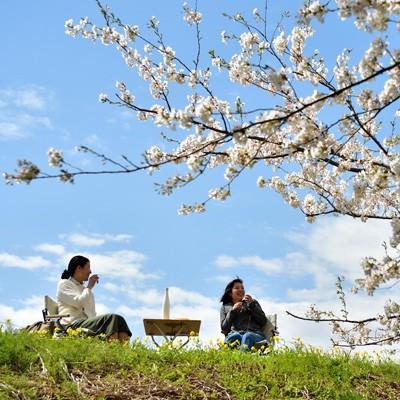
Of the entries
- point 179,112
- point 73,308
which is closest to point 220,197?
point 179,112

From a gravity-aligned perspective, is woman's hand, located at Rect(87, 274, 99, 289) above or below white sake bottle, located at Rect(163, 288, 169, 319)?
below

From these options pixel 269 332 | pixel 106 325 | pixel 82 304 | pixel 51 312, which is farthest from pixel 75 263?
pixel 269 332

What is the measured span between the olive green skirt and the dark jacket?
41.7 inches

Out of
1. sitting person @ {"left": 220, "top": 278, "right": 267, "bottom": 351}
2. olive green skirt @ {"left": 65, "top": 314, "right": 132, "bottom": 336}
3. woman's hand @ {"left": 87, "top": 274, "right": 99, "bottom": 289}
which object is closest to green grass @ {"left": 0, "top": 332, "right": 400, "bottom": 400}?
olive green skirt @ {"left": 65, "top": 314, "right": 132, "bottom": 336}

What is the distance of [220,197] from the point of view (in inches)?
133

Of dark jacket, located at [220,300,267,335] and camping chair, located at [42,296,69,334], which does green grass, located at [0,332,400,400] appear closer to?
dark jacket, located at [220,300,267,335]

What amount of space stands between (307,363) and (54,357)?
1871mm

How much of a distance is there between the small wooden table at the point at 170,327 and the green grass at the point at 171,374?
11.9ft

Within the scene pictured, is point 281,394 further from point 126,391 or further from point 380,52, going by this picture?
point 380,52

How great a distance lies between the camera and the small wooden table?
881cm

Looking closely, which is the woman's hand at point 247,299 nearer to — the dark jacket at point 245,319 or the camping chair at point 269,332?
the dark jacket at point 245,319

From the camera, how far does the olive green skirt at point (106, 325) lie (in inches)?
261

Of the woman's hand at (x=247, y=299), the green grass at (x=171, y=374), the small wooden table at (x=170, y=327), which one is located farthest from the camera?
the small wooden table at (x=170, y=327)

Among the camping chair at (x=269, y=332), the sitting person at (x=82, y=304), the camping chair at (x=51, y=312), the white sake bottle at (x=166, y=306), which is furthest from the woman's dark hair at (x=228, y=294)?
the white sake bottle at (x=166, y=306)
